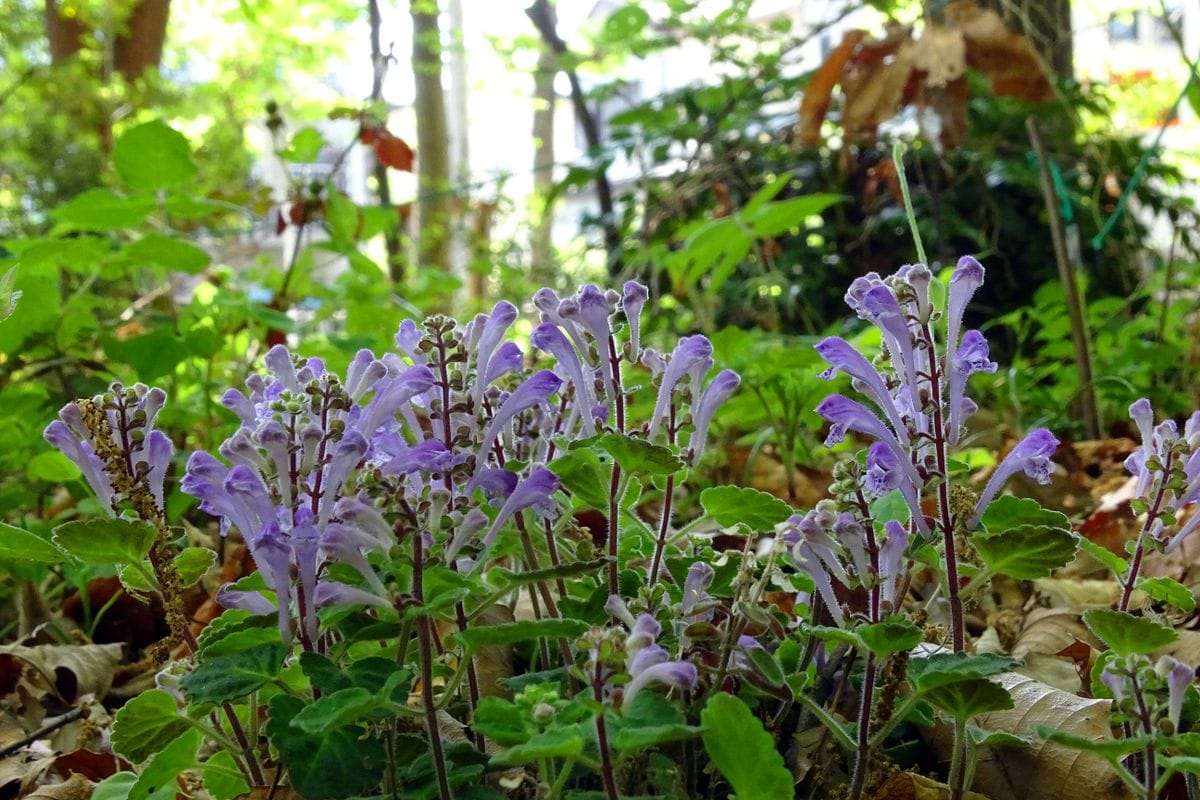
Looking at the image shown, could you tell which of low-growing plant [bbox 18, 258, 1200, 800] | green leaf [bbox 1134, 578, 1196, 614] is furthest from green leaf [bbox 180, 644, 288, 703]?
green leaf [bbox 1134, 578, 1196, 614]

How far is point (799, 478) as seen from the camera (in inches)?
98.0

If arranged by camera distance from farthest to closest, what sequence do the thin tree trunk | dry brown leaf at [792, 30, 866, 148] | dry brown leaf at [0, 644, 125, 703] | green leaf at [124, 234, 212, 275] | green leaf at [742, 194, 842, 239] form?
the thin tree trunk < dry brown leaf at [792, 30, 866, 148] < green leaf at [742, 194, 842, 239] < green leaf at [124, 234, 212, 275] < dry brown leaf at [0, 644, 125, 703]

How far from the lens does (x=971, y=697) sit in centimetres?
85

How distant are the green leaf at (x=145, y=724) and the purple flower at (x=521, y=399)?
34 centimetres

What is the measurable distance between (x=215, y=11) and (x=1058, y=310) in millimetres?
9431

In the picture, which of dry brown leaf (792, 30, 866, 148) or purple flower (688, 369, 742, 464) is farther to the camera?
dry brown leaf (792, 30, 866, 148)

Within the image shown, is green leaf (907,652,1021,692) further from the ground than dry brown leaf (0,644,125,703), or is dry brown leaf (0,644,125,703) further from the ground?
green leaf (907,652,1021,692)

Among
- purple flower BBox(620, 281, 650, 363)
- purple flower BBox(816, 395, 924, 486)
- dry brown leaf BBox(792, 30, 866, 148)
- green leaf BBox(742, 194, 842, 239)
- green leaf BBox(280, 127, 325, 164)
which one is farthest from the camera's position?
dry brown leaf BBox(792, 30, 866, 148)

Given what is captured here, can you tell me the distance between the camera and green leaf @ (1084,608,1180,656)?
862mm

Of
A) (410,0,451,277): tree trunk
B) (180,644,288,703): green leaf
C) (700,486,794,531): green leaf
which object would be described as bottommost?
(180,644,288,703): green leaf

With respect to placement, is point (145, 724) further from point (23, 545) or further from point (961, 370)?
point (961, 370)

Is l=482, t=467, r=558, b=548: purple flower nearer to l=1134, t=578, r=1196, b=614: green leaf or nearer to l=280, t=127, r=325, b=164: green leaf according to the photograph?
l=1134, t=578, r=1196, b=614: green leaf

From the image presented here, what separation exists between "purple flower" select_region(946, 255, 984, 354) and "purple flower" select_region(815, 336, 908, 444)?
77 millimetres

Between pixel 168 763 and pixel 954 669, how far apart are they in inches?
26.6
